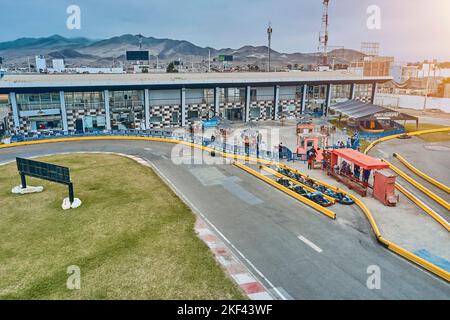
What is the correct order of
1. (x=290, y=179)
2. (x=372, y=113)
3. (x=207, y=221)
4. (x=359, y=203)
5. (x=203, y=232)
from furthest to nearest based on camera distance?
(x=372, y=113), (x=290, y=179), (x=359, y=203), (x=207, y=221), (x=203, y=232)

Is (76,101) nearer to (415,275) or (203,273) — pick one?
(203,273)

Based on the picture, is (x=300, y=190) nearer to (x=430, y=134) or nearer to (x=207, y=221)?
(x=207, y=221)

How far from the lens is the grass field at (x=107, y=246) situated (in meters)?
11.6

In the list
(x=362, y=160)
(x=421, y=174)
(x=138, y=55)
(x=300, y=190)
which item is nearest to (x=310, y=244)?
(x=300, y=190)

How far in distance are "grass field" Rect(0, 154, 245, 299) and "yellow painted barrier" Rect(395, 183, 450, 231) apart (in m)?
12.1

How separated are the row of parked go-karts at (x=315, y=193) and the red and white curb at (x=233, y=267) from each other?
711cm

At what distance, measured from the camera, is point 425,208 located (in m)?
18.9

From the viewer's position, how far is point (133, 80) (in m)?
44.4

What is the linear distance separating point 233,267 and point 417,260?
741 centimetres

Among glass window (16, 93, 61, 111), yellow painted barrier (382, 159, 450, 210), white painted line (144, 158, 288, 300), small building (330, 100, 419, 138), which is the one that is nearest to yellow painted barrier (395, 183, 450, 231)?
yellow painted barrier (382, 159, 450, 210)

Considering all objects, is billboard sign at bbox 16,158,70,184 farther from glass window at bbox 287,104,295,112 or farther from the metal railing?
glass window at bbox 287,104,295,112

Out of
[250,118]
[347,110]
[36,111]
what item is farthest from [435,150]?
[36,111]

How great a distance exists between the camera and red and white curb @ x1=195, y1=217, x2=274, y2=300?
37.8 feet

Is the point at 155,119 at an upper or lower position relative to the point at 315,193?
upper
